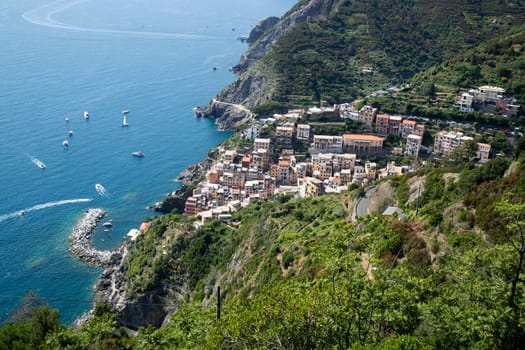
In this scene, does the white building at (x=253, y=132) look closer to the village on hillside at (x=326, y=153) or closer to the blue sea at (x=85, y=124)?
the village on hillside at (x=326, y=153)

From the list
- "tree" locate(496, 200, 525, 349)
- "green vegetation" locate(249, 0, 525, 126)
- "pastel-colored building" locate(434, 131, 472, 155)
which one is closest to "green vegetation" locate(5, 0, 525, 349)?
"tree" locate(496, 200, 525, 349)

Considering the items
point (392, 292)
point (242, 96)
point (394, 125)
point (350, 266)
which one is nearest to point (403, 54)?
point (242, 96)

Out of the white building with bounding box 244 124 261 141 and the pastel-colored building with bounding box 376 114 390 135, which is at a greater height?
the pastel-colored building with bounding box 376 114 390 135

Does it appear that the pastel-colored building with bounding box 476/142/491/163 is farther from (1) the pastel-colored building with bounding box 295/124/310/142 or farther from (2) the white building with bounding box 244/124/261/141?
(2) the white building with bounding box 244/124/261/141

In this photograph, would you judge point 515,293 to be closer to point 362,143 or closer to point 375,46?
point 362,143

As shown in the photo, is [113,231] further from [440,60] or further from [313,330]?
[440,60]

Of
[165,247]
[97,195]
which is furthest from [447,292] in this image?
[97,195]

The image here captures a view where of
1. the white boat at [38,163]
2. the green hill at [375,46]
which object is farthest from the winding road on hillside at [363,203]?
the white boat at [38,163]
